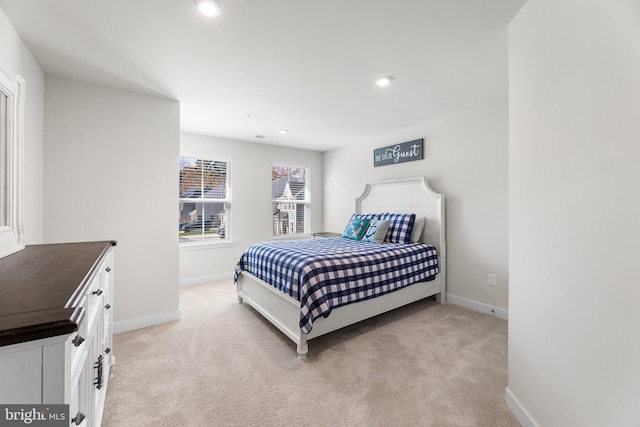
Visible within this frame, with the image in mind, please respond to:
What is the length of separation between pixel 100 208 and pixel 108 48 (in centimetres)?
141

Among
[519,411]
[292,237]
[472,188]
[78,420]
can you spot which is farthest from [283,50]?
[292,237]

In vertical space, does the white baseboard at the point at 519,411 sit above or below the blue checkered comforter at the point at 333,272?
below

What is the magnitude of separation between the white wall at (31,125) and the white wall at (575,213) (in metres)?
3.05

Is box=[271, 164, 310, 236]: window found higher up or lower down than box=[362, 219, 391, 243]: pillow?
higher up

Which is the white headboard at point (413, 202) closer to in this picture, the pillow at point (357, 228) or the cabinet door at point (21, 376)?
the pillow at point (357, 228)

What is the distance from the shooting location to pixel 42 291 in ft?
2.73

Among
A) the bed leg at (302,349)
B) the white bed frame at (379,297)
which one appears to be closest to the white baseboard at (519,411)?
the white bed frame at (379,297)

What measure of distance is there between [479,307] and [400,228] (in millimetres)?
1288

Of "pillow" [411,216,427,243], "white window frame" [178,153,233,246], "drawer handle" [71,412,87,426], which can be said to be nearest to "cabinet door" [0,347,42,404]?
"drawer handle" [71,412,87,426]

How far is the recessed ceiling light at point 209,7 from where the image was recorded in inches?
57.8

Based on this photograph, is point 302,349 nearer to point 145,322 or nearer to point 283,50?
point 145,322

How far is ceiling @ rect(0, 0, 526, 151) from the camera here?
5.13 ft

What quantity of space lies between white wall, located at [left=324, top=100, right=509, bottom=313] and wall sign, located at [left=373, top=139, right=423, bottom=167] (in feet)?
0.29

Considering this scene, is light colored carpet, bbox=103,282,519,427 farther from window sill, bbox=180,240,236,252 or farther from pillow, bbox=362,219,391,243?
window sill, bbox=180,240,236,252
